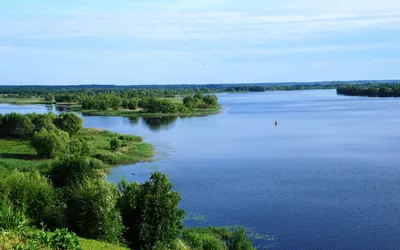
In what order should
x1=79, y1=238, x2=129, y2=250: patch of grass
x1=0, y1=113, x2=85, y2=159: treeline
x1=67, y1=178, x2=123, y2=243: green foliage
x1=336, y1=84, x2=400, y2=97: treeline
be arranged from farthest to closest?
x1=336, y1=84, x2=400, y2=97: treeline → x1=0, y1=113, x2=85, y2=159: treeline → x1=67, y1=178, x2=123, y2=243: green foliage → x1=79, y1=238, x2=129, y2=250: patch of grass

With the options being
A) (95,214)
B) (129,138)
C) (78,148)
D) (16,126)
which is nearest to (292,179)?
(78,148)

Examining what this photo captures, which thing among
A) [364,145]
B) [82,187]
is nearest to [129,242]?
[82,187]

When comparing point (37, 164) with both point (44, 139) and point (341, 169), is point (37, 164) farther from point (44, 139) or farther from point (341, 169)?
point (341, 169)

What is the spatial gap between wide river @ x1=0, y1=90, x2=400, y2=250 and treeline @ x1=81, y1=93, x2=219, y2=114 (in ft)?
108

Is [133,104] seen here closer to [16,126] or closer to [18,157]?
[16,126]

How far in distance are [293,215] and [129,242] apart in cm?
1224

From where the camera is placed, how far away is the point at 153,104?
10906 cm

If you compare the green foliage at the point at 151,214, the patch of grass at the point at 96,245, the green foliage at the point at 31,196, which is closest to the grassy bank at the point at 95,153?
the green foliage at the point at 31,196

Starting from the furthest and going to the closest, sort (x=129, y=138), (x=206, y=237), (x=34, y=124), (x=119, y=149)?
(x=34, y=124) < (x=129, y=138) < (x=119, y=149) < (x=206, y=237)

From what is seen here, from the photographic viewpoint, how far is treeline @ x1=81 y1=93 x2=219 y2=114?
356 ft

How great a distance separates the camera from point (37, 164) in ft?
142

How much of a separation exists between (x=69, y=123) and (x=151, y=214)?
1704 inches

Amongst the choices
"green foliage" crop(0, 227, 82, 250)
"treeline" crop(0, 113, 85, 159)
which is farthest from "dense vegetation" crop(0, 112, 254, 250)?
"treeline" crop(0, 113, 85, 159)

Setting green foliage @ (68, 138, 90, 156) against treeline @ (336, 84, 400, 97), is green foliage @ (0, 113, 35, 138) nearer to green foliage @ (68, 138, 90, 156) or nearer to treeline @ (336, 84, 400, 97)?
green foliage @ (68, 138, 90, 156)
